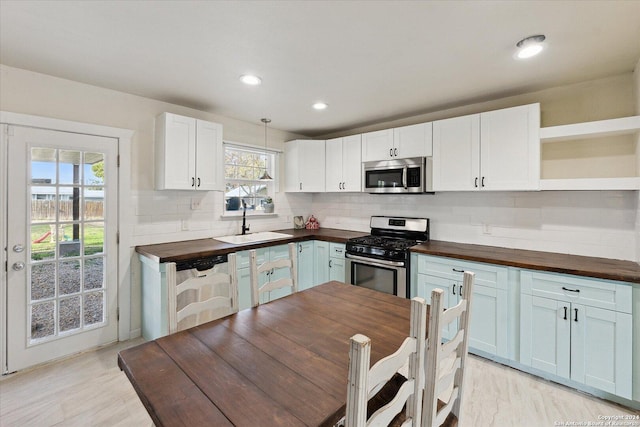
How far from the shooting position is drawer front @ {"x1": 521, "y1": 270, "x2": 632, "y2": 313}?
1939mm

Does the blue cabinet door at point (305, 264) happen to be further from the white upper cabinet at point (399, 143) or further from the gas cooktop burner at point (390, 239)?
the white upper cabinet at point (399, 143)

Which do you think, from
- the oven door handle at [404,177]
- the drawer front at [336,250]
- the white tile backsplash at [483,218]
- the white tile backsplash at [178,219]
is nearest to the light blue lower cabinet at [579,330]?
the white tile backsplash at [483,218]

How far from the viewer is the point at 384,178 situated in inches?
135

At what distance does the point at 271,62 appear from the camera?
2.17 m

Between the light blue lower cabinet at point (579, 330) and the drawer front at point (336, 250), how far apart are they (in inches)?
71.3

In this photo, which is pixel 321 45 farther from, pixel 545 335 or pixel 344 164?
pixel 545 335

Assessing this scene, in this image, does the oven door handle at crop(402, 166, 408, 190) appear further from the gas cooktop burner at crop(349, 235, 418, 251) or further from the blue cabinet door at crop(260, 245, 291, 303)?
the blue cabinet door at crop(260, 245, 291, 303)

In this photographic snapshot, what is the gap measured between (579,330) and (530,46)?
1981 millimetres

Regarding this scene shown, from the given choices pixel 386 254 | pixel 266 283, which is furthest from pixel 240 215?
pixel 266 283

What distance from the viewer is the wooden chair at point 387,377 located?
667 mm

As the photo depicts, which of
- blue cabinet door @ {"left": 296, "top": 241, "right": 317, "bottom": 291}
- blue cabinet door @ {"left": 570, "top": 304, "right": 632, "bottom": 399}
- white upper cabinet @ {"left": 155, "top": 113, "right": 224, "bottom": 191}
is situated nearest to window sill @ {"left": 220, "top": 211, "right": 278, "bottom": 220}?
white upper cabinet @ {"left": 155, "top": 113, "right": 224, "bottom": 191}

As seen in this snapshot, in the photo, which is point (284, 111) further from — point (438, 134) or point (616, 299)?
point (616, 299)

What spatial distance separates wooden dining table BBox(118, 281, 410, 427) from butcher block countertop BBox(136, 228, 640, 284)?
1257mm

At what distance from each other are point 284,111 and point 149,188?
166 cm
